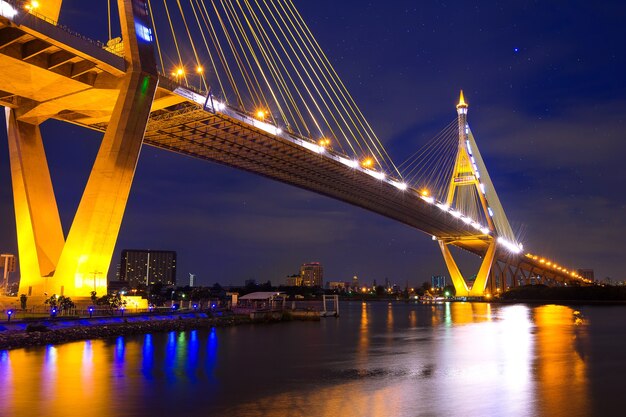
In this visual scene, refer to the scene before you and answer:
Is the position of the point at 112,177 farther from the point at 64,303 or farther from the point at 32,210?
the point at 64,303

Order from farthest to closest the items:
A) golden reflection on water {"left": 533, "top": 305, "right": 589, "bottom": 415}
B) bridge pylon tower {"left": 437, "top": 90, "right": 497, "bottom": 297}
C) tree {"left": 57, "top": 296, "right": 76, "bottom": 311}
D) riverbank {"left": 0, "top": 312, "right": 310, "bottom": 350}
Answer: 1. bridge pylon tower {"left": 437, "top": 90, "right": 497, "bottom": 297}
2. tree {"left": 57, "top": 296, "right": 76, "bottom": 311}
3. riverbank {"left": 0, "top": 312, "right": 310, "bottom": 350}
4. golden reflection on water {"left": 533, "top": 305, "right": 589, "bottom": 415}

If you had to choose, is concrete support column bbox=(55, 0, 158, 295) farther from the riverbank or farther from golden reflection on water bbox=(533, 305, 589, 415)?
golden reflection on water bbox=(533, 305, 589, 415)

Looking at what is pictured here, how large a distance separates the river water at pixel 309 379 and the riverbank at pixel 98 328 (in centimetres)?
56

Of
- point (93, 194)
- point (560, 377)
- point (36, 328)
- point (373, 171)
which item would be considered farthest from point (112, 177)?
point (373, 171)

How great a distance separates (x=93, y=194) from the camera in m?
21.3

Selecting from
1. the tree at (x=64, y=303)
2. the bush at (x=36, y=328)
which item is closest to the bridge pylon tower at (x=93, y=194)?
the tree at (x=64, y=303)

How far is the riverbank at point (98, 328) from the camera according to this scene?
17.0 meters

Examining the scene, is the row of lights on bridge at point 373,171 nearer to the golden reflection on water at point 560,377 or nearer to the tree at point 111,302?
the tree at point 111,302

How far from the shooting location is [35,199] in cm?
2381

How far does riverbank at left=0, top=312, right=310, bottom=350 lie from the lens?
1699 centimetres

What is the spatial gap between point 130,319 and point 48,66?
994cm

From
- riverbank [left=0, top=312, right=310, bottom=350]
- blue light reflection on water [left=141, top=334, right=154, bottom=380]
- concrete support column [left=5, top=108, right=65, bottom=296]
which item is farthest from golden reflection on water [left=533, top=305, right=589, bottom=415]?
concrete support column [left=5, top=108, right=65, bottom=296]

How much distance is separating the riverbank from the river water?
56cm

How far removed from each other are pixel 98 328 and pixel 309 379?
10256mm
